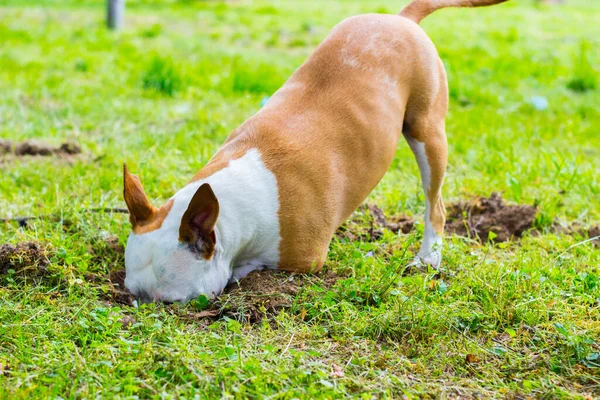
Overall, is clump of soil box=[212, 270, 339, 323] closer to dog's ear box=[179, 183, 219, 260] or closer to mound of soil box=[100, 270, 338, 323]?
mound of soil box=[100, 270, 338, 323]

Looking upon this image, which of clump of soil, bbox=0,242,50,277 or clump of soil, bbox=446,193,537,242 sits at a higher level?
clump of soil, bbox=0,242,50,277

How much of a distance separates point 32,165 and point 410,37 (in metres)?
2.84

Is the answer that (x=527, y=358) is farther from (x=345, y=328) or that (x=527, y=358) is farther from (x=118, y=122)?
(x=118, y=122)

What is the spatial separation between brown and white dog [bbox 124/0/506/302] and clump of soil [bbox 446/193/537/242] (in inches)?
14.0

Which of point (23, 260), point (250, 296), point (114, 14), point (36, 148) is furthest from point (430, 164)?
point (114, 14)

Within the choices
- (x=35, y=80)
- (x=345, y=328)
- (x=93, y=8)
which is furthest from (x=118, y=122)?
(x=93, y=8)

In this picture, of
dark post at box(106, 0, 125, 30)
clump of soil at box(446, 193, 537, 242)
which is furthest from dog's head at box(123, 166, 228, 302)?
dark post at box(106, 0, 125, 30)

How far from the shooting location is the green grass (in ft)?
9.48

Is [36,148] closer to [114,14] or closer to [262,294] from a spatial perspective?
[262,294]

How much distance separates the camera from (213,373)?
285cm

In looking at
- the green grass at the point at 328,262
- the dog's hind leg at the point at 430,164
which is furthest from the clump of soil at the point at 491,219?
the dog's hind leg at the point at 430,164

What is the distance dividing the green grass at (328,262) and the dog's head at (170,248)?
0.41 feet

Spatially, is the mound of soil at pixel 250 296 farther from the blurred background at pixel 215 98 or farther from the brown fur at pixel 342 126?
the blurred background at pixel 215 98

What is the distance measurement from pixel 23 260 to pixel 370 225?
199cm
